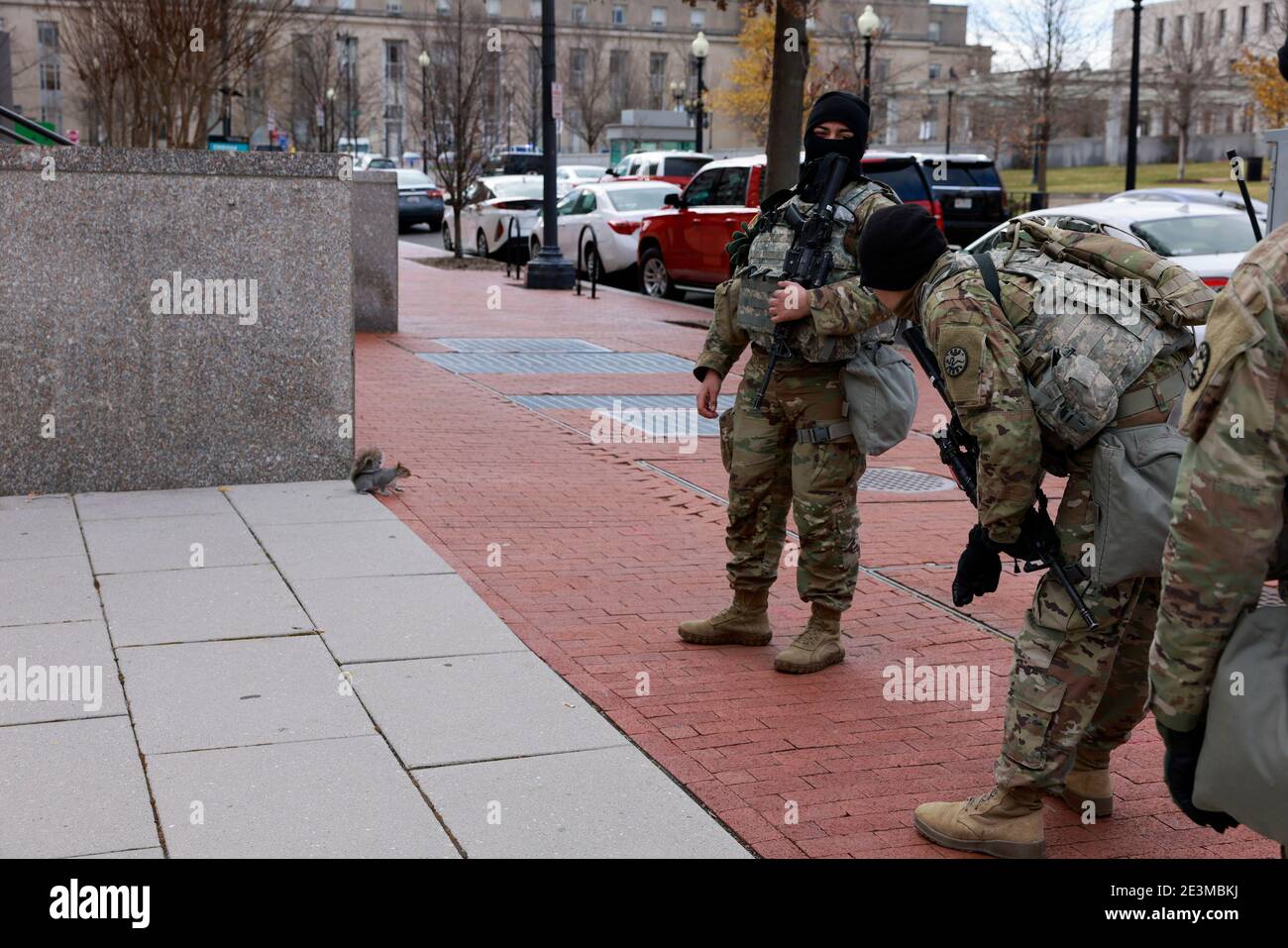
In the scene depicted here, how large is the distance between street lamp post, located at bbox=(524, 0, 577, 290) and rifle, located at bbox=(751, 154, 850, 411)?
1645 centimetres

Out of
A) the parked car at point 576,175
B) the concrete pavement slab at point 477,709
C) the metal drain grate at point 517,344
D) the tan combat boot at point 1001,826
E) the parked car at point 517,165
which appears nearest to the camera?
the tan combat boot at point 1001,826

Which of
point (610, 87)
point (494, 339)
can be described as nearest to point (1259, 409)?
point (494, 339)

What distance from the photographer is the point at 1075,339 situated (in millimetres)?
3758

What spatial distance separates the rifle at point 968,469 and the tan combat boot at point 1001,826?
1.69 feet

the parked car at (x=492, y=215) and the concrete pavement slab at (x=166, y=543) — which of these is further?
the parked car at (x=492, y=215)

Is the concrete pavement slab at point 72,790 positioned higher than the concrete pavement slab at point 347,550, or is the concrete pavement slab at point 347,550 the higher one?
the concrete pavement slab at point 347,550

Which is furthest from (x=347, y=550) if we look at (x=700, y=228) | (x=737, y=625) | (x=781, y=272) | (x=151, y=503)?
(x=700, y=228)

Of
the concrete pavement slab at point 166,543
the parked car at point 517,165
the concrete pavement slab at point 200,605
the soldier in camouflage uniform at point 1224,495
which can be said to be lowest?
the concrete pavement slab at point 200,605

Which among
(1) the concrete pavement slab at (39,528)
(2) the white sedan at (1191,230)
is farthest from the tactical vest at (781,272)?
(2) the white sedan at (1191,230)

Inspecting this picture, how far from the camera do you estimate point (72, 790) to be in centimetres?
422

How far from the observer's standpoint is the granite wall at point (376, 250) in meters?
15.2

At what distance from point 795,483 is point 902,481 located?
3874 mm

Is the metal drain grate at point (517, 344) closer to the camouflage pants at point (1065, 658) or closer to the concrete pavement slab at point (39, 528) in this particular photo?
the concrete pavement slab at point (39, 528)
